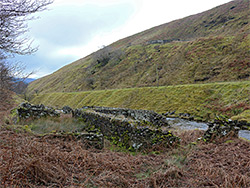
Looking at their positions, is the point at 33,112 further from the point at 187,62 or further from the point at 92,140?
the point at 187,62

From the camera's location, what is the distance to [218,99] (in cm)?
2275

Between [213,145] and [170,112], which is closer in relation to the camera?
[213,145]

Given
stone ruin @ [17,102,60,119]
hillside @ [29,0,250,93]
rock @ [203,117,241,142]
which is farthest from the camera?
hillside @ [29,0,250,93]

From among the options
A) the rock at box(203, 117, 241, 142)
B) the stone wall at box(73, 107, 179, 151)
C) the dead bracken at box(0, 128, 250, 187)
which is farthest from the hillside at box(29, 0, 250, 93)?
the dead bracken at box(0, 128, 250, 187)

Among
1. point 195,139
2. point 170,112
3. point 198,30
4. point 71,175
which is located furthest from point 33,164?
point 198,30

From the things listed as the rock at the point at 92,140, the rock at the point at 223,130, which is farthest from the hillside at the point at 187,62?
the rock at the point at 92,140

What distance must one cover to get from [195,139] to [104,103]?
104ft

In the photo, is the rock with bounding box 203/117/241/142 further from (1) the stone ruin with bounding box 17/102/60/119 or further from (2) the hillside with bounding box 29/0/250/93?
(2) the hillside with bounding box 29/0/250/93

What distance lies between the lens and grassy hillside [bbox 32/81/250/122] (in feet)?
65.9

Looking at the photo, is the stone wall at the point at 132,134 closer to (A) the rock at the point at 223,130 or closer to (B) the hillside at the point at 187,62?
(A) the rock at the point at 223,130

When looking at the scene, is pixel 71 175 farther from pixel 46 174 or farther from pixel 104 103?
pixel 104 103

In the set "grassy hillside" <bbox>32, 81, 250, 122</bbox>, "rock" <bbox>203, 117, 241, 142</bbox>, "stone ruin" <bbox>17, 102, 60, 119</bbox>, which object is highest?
"stone ruin" <bbox>17, 102, 60, 119</bbox>

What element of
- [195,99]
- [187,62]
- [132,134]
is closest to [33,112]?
[132,134]

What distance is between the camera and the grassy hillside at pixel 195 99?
2008 centimetres
